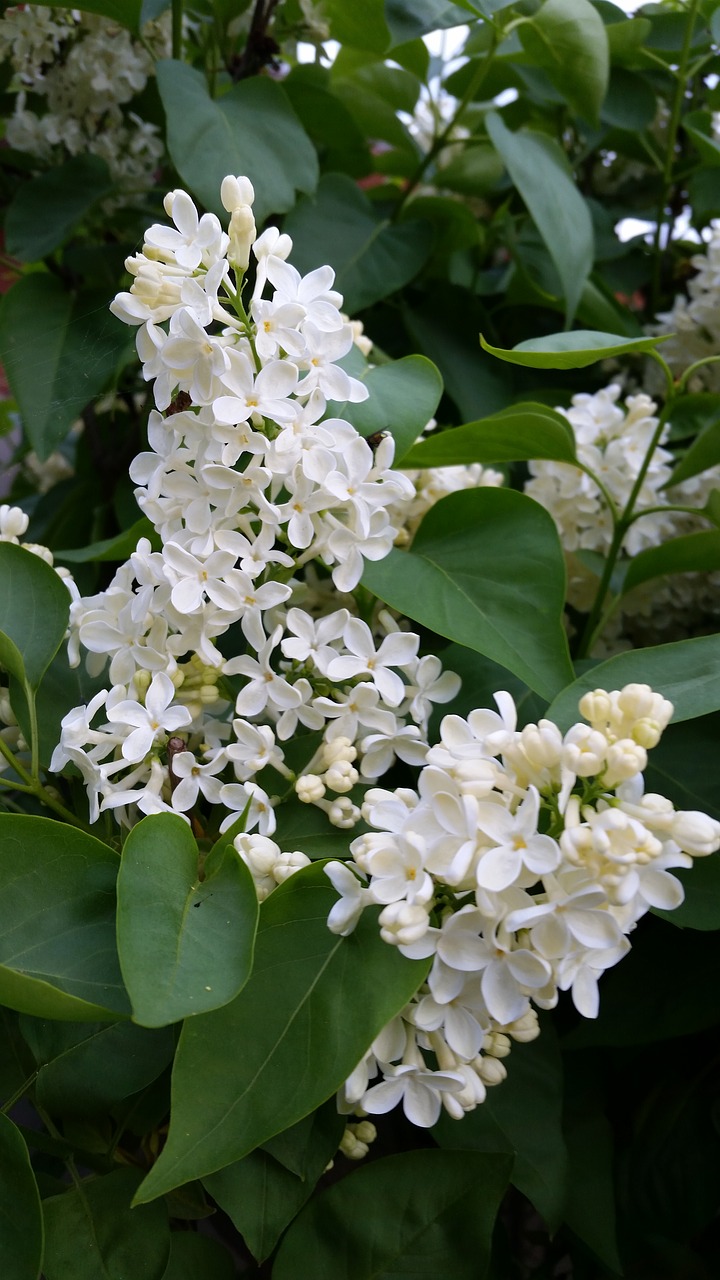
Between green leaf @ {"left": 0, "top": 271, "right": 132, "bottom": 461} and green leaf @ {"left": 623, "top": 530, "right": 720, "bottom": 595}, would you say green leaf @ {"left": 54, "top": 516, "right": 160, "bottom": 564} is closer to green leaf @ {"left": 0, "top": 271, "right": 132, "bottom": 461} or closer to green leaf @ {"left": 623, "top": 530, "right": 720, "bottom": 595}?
green leaf @ {"left": 0, "top": 271, "right": 132, "bottom": 461}

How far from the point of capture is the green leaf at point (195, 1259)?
1.38 feet

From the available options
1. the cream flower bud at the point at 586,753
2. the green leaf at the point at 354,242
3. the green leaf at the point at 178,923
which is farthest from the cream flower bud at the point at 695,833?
the green leaf at the point at 354,242

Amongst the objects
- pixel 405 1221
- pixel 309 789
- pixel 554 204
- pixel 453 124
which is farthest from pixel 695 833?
pixel 453 124

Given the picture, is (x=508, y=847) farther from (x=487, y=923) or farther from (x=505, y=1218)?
(x=505, y=1218)

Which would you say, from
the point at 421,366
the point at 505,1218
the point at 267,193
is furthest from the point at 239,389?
the point at 505,1218

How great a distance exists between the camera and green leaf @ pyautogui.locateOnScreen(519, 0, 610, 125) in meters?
0.65

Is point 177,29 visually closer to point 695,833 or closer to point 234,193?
point 234,193

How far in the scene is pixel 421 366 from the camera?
0.50 meters

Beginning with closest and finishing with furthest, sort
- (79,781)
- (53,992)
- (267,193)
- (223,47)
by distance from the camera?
(53,992) → (79,781) → (267,193) → (223,47)

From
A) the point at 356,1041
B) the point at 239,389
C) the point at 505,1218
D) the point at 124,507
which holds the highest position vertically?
the point at 239,389

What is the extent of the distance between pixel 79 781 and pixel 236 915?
0.17 m

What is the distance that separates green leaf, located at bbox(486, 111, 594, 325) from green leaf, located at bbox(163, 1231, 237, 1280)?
55cm

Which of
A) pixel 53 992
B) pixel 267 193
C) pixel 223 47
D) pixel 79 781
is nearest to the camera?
pixel 53 992

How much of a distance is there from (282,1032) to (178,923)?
0.05m
